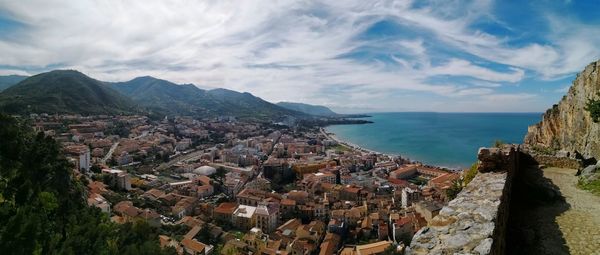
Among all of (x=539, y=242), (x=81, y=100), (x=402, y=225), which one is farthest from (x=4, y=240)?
(x=81, y=100)

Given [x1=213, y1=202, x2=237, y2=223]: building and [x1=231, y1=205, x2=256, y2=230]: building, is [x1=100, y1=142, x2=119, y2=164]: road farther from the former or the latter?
[x1=231, y1=205, x2=256, y2=230]: building

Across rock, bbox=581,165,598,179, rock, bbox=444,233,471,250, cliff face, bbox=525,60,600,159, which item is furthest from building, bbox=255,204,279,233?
rock, bbox=444,233,471,250

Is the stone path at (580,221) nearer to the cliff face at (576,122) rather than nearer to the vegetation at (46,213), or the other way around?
the cliff face at (576,122)

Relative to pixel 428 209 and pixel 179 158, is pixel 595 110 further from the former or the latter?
pixel 179 158

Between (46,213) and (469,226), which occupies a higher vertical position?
(469,226)

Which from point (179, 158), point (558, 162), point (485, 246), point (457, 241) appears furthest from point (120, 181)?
point (485, 246)

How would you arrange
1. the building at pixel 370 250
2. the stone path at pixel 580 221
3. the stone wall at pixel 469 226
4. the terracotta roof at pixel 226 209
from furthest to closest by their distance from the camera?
the terracotta roof at pixel 226 209 → the building at pixel 370 250 → the stone path at pixel 580 221 → the stone wall at pixel 469 226

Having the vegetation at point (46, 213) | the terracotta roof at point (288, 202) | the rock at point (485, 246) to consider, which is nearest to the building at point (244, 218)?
the terracotta roof at point (288, 202)
